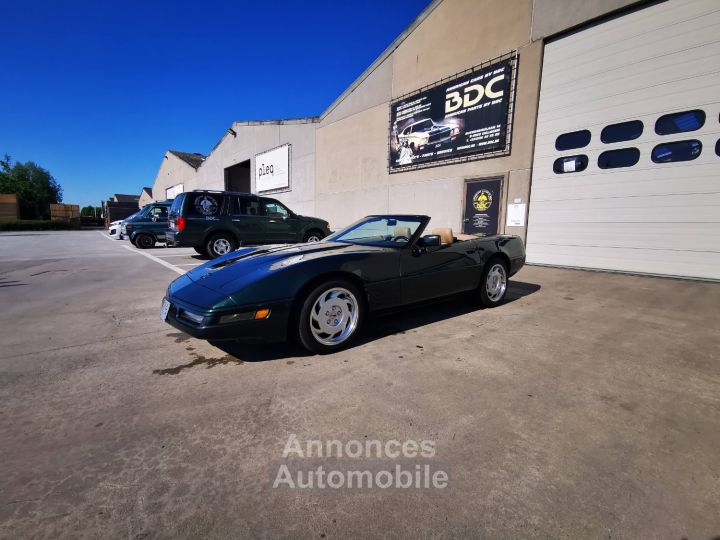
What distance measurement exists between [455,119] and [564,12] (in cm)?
336

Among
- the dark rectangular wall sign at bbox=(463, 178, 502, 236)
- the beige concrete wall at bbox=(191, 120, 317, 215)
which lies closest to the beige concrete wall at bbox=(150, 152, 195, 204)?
the beige concrete wall at bbox=(191, 120, 317, 215)

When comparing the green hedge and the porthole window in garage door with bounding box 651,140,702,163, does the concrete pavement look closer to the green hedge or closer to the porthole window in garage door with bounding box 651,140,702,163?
the porthole window in garage door with bounding box 651,140,702,163

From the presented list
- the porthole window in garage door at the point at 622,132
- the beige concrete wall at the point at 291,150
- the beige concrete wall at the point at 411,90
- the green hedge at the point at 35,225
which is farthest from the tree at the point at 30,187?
the porthole window in garage door at the point at 622,132

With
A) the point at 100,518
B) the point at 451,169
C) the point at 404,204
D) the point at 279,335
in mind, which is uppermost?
the point at 451,169

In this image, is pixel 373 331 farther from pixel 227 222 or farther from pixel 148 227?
pixel 148 227

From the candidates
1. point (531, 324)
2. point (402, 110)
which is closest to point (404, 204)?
point (402, 110)

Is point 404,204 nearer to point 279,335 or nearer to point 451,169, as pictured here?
point 451,169

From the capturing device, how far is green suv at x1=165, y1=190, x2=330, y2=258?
830cm

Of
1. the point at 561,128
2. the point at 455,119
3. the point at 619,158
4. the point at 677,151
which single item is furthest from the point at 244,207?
the point at 677,151

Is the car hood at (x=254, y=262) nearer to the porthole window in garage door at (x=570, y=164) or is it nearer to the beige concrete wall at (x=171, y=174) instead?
the porthole window in garage door at (x=570, y=164)

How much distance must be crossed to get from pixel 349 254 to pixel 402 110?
34.7 ft

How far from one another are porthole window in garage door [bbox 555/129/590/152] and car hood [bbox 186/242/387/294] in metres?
7.15

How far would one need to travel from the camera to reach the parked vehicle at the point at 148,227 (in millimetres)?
12430

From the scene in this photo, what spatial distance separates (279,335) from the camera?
2.74 metres
